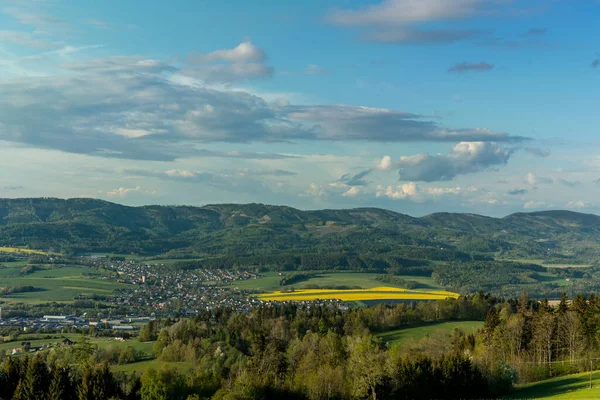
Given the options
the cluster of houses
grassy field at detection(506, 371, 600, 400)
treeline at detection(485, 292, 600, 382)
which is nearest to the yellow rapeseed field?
the cluster of houses

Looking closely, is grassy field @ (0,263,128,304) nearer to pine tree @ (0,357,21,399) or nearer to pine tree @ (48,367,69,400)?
pine tree @ (0,357,21,399)

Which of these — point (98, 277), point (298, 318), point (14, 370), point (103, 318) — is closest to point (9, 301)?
point (103, 318)

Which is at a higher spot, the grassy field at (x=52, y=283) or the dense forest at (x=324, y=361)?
the dense forest at (x=324, y=361)

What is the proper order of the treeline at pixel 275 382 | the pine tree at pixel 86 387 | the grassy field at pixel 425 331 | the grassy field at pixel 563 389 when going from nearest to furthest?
the grassy field at pixel 563 389 < the pine tree at pixel 86 387 < the treeline at pixel 275 382 < the grassy field at pixel 425 331

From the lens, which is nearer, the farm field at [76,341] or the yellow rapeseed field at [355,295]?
the farm field at [76,341]

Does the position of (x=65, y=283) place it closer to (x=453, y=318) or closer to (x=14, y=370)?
(x=453, y=318)

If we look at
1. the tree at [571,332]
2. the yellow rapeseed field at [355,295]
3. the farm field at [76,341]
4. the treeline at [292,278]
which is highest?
the tree at [571,332]

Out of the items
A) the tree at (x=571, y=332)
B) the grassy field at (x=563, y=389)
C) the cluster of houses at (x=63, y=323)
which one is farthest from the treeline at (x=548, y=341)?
the cluster of houses at (x=63, y=323)

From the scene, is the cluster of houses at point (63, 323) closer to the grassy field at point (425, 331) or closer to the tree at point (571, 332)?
the grassy field at point (425, 331)
